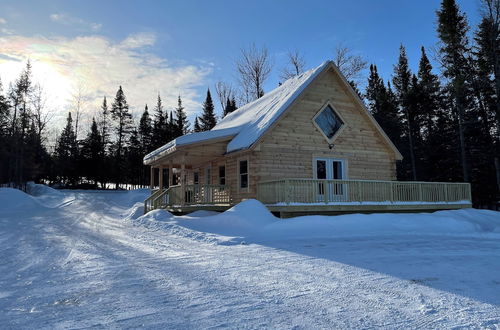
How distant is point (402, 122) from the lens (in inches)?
1549

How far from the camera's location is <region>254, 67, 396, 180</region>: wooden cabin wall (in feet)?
53.3

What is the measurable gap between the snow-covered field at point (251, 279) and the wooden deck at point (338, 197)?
7.06 feet

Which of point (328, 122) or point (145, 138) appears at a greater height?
point (145, 138)

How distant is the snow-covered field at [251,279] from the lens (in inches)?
152

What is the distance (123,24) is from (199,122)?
4946 cm

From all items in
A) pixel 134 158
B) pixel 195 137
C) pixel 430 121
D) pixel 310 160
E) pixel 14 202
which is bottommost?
pixel 14 202

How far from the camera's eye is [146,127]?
194 feet

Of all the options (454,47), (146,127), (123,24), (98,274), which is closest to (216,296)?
(98,274)

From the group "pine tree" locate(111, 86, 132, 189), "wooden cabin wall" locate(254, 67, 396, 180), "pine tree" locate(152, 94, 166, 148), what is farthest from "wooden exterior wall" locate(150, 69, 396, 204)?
"pine tree" locate(111, 86, 132, 189)

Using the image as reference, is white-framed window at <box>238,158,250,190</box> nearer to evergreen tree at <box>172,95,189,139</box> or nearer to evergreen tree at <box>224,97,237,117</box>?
evergreen tree at <box>224,97,237,117</box>

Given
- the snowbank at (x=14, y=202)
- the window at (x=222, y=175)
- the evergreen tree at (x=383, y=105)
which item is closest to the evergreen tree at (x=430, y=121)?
the evergreen tree at (x=383, y=105)

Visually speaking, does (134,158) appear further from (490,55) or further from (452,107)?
(490,55)

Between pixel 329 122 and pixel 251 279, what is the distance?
13431 mm

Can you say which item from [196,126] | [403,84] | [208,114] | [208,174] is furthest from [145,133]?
[208,174]
